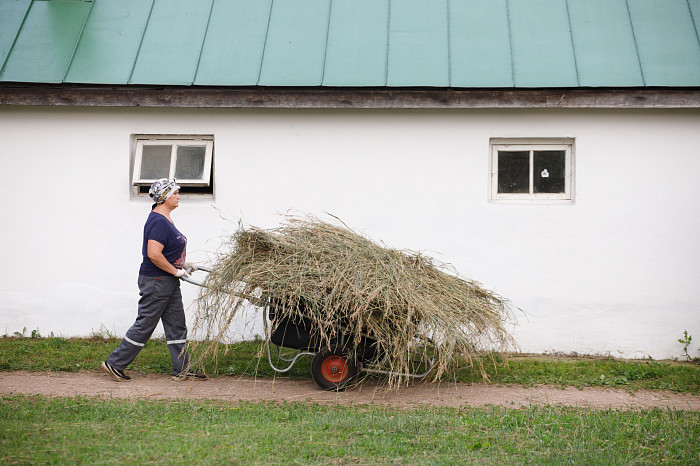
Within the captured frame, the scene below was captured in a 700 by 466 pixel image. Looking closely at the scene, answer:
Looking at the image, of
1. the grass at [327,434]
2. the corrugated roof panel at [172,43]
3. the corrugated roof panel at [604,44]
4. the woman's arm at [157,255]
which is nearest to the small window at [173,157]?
the corrugated roof panel at [172,43]

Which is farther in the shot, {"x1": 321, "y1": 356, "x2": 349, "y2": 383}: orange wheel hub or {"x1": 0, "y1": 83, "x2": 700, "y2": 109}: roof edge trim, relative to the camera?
{"x1": 0, "y1": 83, "x2": 700, "y2": 109}: roof edge trim

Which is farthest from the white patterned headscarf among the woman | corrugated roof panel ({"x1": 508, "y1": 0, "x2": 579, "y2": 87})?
corrugated roof panel ({"x1": 508, "y1": 0, "x2": 579, "y2": 87})

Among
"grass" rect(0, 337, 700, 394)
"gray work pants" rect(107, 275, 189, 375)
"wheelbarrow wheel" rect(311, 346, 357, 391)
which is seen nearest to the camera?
"wheelbarrow wheel" rect(311, 346, 357, 391)

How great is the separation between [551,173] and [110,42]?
559 cm

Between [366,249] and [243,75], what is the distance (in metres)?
3.04

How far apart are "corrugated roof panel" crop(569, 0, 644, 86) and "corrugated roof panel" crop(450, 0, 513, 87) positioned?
2.74ft

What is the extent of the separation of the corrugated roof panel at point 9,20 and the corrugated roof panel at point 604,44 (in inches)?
272

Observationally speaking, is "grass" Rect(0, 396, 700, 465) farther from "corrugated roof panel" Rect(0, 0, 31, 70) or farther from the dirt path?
"corrugated roof panel" Rect(0, 0, 31, 70)

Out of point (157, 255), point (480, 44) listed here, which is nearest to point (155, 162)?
point (157, 255)

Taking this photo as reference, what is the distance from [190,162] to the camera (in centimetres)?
770

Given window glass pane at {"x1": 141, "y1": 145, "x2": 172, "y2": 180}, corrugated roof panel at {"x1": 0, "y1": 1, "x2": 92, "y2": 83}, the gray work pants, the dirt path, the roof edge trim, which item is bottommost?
the dirt path

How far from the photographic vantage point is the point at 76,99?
743 cm

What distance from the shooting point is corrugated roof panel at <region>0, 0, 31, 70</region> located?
789 cm

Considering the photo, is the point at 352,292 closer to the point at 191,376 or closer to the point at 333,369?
the point at 333,369
